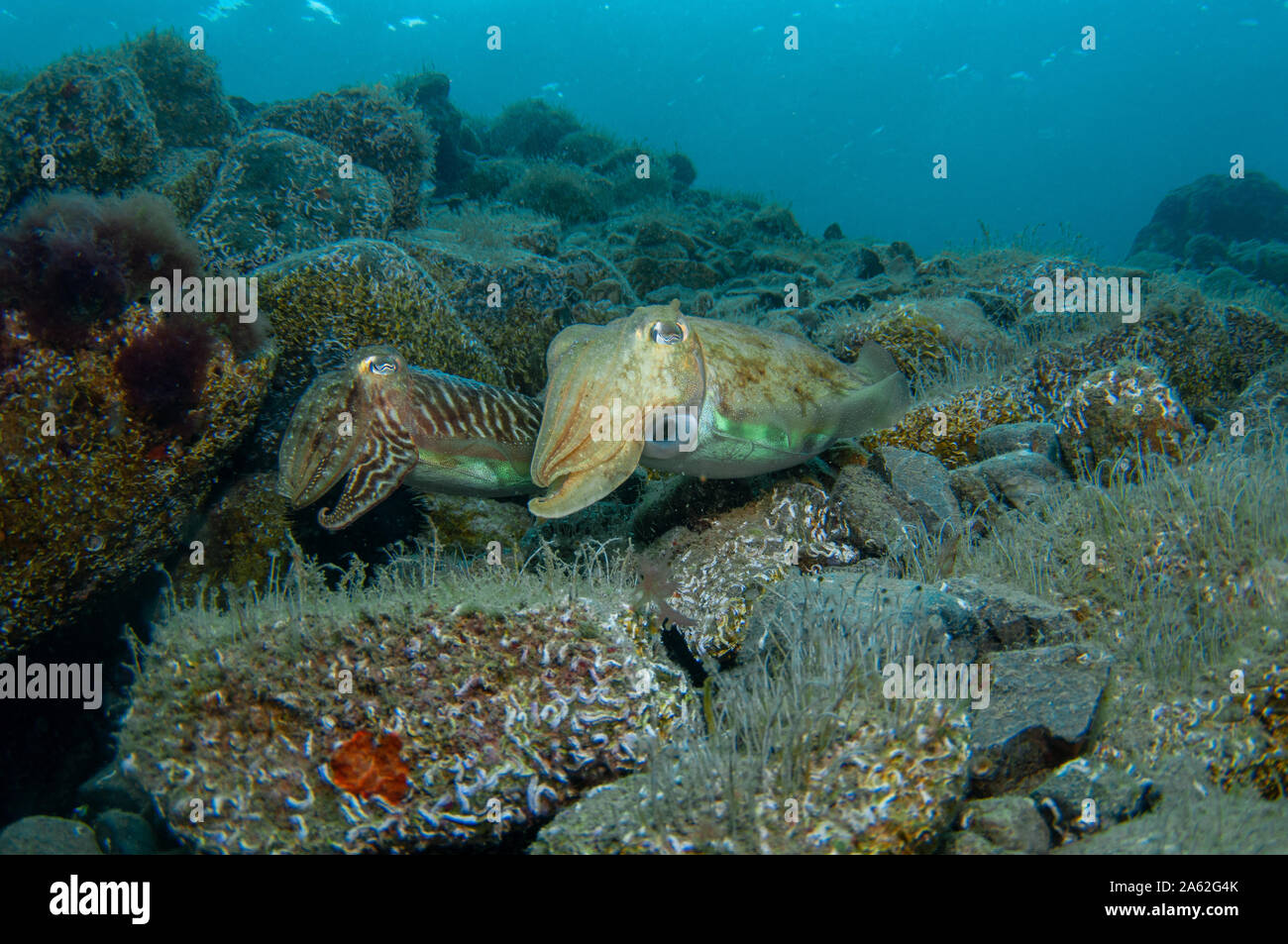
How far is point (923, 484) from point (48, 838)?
20.7ft

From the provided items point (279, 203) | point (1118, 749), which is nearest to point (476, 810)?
point (1118, 749)

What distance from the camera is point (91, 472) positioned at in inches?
178

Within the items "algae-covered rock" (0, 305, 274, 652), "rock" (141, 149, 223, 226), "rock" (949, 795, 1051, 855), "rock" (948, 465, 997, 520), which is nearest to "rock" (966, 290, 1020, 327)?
"rock" (948, 465, 997, 520)

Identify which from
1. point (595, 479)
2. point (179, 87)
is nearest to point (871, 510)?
point (595, 479)

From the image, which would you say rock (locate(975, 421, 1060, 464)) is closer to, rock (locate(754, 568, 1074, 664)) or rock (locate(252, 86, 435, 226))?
rock (locate(754, 568, 1074, 664))

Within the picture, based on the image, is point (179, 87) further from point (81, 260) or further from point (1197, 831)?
point (1197, 831)

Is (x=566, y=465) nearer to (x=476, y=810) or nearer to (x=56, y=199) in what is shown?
(x=476, y=810)

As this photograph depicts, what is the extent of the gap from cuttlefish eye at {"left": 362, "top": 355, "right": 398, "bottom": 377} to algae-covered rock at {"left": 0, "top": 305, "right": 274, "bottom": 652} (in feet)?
5.36

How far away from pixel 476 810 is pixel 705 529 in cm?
241

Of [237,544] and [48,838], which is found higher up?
[237,544]

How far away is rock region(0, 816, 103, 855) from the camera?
370 cm

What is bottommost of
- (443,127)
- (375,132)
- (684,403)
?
(684,403)

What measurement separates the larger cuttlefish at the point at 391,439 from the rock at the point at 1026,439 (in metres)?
4.33

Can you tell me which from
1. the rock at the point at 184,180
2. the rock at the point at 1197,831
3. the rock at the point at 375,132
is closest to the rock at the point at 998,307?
the rock at the point at 1197,831
